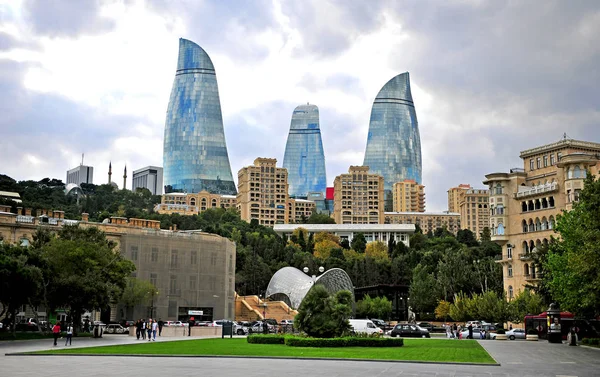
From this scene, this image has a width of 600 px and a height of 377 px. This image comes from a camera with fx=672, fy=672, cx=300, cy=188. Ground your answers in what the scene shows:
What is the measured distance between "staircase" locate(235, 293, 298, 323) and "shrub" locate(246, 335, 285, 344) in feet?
164

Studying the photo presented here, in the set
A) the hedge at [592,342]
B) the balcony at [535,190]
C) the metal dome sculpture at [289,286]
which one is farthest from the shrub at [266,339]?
the balcony at [535,190]

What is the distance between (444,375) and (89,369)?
489 inches

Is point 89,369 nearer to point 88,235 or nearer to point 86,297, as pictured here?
point 86,297

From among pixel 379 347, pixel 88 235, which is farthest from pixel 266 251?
pixel 379 347

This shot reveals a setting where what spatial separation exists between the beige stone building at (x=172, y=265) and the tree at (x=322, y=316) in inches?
1592

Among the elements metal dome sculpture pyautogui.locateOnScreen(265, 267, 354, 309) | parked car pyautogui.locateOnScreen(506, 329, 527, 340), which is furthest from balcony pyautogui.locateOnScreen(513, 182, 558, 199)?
parked car pyautogui.locateOnScreen(506, 329, 527, 340)

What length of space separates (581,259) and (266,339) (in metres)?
19.4

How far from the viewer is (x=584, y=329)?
55.6 m

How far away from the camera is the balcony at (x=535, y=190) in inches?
3294

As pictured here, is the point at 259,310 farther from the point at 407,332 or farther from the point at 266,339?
the point at 266,339

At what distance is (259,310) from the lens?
94.6 m

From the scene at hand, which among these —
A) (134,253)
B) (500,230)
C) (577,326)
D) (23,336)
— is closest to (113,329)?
(23,336)

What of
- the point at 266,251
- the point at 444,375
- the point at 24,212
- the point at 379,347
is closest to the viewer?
the point at 444,375

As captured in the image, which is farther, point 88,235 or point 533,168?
point 533,168
